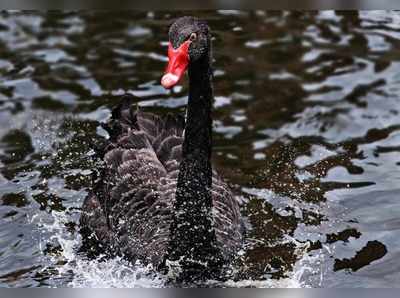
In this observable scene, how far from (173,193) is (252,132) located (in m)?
2.18

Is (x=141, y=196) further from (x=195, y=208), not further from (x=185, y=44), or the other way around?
(x=185, y=44)

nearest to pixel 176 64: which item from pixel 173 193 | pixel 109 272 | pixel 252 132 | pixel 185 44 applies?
pixel 185 44

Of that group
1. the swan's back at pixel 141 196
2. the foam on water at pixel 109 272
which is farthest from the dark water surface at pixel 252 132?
the swan's back at pixel 141 196

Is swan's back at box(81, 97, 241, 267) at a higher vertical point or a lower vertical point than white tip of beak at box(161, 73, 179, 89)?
lower

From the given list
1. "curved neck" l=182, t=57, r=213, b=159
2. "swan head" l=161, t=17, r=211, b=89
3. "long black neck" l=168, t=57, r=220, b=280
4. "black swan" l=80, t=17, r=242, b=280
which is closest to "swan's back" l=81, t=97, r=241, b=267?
"black swan" l=80, t=17, r=242, b=280

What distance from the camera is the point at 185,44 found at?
3.56 metres

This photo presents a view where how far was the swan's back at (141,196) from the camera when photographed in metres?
4.40

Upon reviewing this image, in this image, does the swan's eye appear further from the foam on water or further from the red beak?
the foam on water

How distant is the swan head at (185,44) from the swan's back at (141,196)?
1165 millimetres

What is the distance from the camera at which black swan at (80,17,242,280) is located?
3988 millimetres

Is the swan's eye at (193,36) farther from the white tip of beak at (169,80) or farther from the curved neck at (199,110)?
the white tip of beak at (169,80)

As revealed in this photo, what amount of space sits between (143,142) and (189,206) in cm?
108

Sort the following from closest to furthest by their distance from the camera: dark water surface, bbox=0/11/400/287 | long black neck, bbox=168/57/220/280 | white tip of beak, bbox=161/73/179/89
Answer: white tip of beak, bbox=161/73/179/89 → long black neck, bbox=168/57/220/280 → dark water surface, bbox=0/11/400/287

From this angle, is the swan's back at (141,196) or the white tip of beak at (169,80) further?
the swan's back at (141,196)
